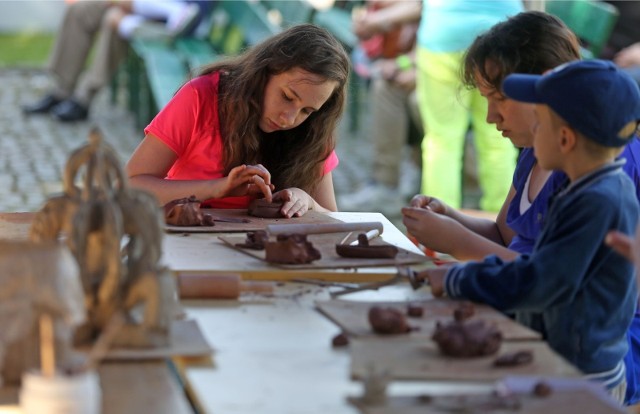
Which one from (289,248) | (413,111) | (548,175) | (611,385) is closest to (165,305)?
(289,248)

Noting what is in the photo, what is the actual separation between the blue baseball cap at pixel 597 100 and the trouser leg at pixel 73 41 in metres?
9.74

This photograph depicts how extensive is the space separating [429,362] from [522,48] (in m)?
1.57

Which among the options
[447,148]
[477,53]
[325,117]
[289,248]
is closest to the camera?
[289,248]

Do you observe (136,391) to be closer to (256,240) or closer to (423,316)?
(423,316)

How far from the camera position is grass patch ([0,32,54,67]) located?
14984 millimetres

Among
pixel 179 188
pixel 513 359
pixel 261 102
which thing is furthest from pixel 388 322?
pixel 261 102

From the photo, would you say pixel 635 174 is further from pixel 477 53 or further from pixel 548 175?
pixel 477 53

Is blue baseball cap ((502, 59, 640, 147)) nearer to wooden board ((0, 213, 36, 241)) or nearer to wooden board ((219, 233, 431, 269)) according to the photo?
wooden board ((219, 233, 431, 269))

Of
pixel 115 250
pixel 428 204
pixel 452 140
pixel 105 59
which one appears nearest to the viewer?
pixel 115 250

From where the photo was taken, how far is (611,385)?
2.69 metres

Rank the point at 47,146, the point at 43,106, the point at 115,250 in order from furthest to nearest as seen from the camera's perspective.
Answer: the point at 43,106
the point at 47,146
the point at 115,250

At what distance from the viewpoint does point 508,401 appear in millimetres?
1928

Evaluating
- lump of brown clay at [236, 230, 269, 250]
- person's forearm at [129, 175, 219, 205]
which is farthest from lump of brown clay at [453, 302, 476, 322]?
person's forearm at [129, 175, 219, 205]

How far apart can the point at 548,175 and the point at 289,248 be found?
0.85m
